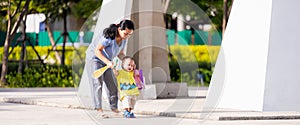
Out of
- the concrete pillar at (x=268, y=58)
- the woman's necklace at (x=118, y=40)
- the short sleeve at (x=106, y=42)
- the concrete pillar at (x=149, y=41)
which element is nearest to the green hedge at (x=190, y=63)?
the concrete pillar at (x=149, y=41)

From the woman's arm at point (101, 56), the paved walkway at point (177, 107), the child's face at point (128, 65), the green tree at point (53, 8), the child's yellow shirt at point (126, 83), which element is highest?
the green tree at point (53, 8)

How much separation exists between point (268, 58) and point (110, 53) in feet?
10.4

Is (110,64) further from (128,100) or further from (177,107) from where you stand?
(177,107)

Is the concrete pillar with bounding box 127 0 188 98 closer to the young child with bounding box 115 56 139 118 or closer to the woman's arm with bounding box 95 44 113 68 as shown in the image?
the young child with bounding box 115 56 139 118

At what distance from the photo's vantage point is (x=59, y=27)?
6350 centimetres

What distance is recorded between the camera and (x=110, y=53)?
51.7 ft

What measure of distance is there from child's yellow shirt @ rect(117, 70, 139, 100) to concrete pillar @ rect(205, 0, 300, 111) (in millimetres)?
2537

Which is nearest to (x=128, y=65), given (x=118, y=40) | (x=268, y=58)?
(x=118, y=40)

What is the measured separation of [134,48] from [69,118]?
17.4ft

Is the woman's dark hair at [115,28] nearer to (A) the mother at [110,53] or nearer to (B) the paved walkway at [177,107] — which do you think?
(A) the mother at [110,53]

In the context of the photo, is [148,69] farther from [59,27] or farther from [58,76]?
[59,27]

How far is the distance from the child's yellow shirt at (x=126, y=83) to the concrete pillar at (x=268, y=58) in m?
2.54

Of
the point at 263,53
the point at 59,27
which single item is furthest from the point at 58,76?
the point at 59,27

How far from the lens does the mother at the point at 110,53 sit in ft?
51.2
